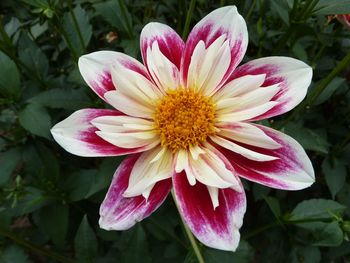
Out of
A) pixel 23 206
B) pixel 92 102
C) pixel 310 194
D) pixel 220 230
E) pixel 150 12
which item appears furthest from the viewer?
pixel 310 194

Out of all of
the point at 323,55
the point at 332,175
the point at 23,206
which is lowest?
the point at 332,175

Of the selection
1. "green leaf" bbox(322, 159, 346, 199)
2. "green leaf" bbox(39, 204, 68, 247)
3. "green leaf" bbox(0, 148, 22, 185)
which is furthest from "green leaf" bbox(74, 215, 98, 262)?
"green leaf" bbox(322, 159, 346, 199)

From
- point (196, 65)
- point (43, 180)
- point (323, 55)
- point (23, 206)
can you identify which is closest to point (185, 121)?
point (196, 65)

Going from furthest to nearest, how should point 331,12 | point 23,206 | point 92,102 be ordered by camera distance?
Result: point 23,206, point 92,102, point 331,12

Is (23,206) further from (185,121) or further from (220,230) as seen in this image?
(220,230)

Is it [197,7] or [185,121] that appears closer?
[185,121]

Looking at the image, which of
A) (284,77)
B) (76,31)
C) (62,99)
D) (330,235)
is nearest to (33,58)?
(76,31)

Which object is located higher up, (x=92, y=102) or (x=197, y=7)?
(x=197, y=7)

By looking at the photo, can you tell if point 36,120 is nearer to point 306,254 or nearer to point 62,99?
point 62,99
